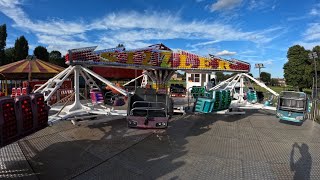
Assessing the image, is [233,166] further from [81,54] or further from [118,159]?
[81,54]

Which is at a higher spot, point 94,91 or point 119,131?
point 94,91

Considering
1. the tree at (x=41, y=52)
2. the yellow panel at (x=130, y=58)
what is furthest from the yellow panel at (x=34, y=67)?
the tree at (x=41, y=52)

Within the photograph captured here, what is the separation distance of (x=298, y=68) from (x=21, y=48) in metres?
59.4

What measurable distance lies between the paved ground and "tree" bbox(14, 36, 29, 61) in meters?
→ 55.5

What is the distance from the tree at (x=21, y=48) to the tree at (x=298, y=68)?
5742cm

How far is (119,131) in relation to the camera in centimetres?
919

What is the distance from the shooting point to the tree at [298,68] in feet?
148

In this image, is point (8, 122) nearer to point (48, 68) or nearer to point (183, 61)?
point (183, 61)

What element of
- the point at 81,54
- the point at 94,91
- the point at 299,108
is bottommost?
the point at 299,108

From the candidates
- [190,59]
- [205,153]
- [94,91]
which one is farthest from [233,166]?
[190,59]

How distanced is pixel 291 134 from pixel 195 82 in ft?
49.9

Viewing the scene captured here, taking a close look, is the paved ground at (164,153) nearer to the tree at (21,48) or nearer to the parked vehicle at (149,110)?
the parked vehicle at (149,110)

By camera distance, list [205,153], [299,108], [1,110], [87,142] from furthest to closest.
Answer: [299,108] → [87,142] → [205,153] → [1,110]

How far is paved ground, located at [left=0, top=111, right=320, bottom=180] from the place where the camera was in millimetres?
5457
